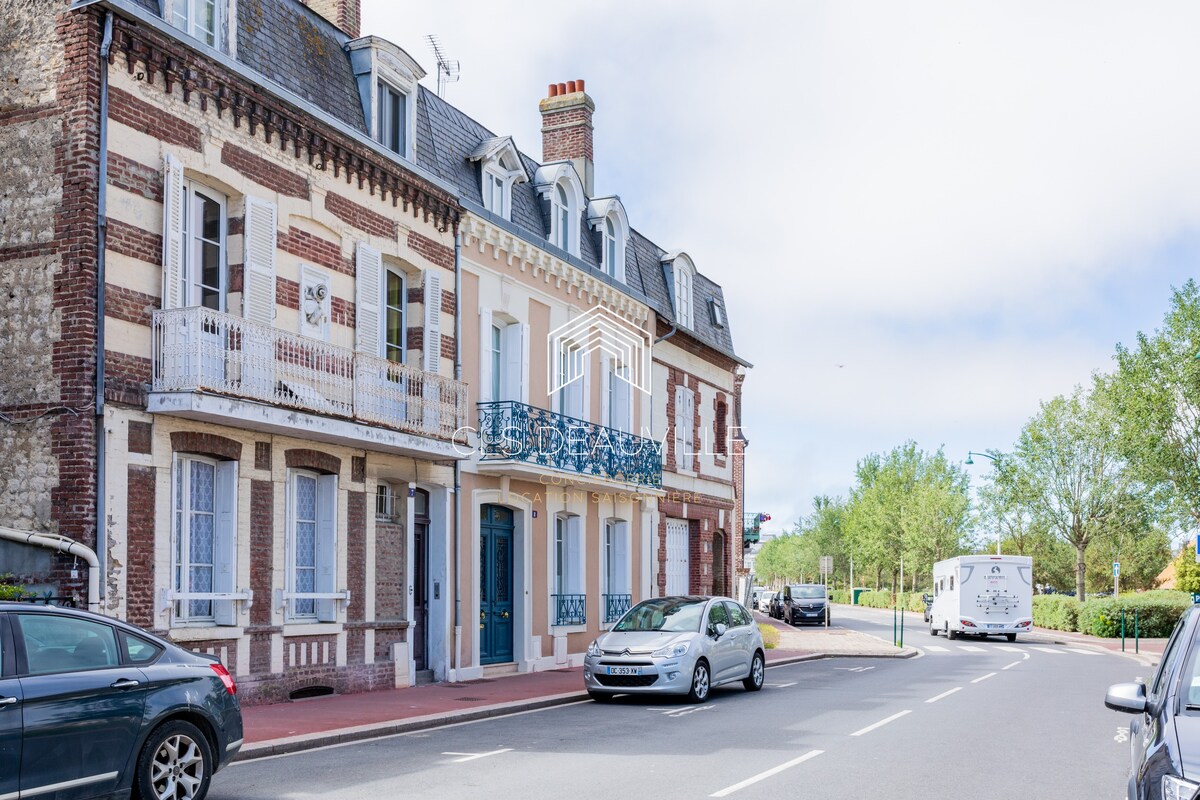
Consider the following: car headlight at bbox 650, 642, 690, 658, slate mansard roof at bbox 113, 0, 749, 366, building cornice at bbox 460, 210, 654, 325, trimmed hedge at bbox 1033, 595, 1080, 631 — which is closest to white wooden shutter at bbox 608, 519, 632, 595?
building cornice at bbox 460, 210, 654, 325

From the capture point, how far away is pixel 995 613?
37.5m

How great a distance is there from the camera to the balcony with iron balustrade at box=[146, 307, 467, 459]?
13.9 meters

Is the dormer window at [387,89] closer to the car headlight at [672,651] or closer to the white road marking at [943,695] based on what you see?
the car headlight at [672,651]

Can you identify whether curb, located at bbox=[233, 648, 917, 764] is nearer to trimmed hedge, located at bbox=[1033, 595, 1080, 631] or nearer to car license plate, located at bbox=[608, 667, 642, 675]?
car license plate, located at bbox=[608, 667, 642, 675]

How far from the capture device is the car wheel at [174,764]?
7.98 meters

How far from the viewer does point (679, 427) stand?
3014 centimetres

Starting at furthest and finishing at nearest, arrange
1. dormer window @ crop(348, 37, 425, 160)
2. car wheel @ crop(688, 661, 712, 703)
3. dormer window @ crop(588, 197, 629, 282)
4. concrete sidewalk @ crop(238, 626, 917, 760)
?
dormer window @ crop(588, 197, 629, 282) < dormer window @ crop(348, 37, 425, 160) < car wheel @ crop(688, 661, 712, 703) < concrete sidewalk @ crop(238, 626, 917, 760)

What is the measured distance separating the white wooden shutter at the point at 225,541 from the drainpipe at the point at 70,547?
2176mm

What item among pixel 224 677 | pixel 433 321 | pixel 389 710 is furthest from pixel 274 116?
pixel 224 677

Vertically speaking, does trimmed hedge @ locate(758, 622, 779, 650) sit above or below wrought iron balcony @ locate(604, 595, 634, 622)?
below

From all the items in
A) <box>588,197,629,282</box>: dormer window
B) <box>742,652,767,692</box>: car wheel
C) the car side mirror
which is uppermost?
<box>588,197,629,282</box>: dormer window

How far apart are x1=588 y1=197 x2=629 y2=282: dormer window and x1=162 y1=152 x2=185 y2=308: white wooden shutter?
41.8 feet

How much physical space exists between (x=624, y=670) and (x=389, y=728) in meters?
4.09

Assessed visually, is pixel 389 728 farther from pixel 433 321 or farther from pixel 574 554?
pixel 574 554
